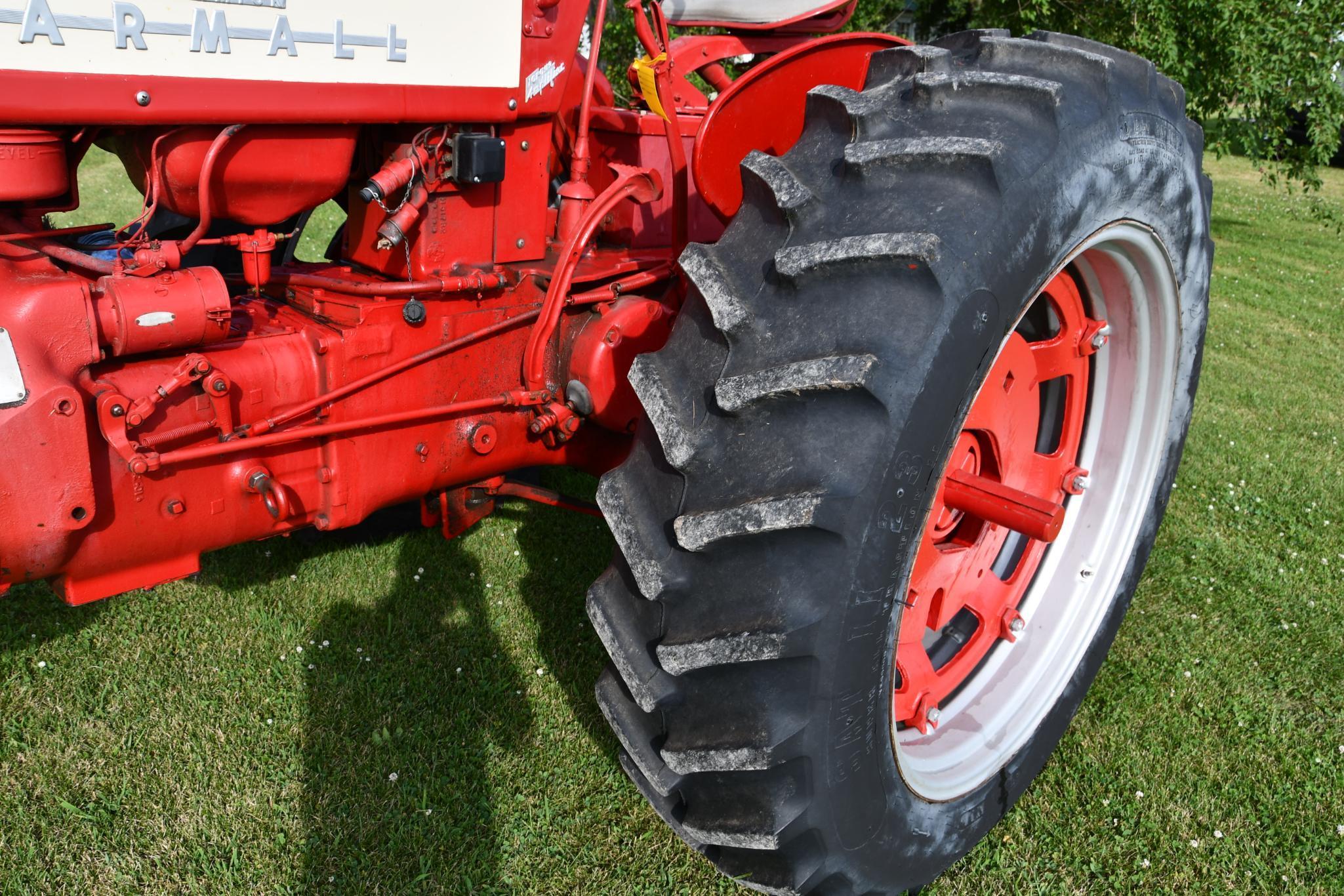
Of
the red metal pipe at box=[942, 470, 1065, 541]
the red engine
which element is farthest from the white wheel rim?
the red engine

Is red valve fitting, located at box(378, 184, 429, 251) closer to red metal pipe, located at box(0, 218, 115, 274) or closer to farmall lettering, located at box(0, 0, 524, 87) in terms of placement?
farmall lettering, located at box(0, 0, 524, 87)

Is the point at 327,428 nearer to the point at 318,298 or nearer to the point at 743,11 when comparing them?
the point at 318,298

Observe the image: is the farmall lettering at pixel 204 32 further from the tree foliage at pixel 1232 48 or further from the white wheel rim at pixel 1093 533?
the tree foliage at pixel 1232 48

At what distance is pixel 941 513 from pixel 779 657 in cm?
87

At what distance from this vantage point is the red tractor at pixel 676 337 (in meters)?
1.60

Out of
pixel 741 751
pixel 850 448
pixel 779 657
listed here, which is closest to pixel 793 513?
pixel 850 448

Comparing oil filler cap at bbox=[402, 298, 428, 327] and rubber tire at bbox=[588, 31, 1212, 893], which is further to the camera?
oil filler cap at bbox=[402, 298, 428, 327]

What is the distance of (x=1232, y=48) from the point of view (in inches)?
258

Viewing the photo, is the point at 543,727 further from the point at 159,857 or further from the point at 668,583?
the point at 668,583

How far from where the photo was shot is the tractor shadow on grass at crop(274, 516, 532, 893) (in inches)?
84.5

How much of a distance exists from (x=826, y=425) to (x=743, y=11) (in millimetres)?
1690

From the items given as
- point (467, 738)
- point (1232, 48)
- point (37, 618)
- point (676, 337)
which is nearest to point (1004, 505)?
point (676, 337)

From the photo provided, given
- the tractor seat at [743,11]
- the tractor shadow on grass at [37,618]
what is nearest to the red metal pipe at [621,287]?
the tractor seat at [743,11]

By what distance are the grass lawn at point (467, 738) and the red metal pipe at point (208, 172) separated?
1.25 meters
